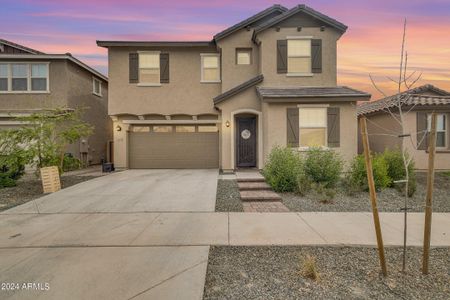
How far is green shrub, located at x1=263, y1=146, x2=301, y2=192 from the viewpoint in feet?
28.3

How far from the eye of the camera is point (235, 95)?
12.5m

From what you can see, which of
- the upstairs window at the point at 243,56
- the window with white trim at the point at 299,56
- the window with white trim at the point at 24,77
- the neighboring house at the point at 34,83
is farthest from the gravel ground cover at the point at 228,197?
the window with white trim at the point at 24,77

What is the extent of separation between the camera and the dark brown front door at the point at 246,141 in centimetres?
1321

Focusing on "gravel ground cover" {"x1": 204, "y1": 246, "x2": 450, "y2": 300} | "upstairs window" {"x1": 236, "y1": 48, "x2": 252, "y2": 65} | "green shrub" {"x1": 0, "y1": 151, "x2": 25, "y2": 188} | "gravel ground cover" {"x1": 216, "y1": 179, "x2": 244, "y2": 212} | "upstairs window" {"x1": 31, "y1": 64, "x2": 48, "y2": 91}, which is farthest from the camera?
"upstairs window" {"x1": 31, "y1": 64, "x2": 48, "y2": 91}

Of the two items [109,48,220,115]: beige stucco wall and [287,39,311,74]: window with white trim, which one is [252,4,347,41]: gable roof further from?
[109,48,220,115]: beige stucco wall

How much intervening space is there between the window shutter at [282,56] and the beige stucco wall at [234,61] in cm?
143

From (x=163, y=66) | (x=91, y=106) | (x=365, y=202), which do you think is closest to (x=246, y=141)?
(x=163, y=66)

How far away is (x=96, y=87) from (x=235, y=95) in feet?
37.3

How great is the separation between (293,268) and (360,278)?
857mm

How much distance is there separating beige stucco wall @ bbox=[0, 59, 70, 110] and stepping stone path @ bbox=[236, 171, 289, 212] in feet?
38.4

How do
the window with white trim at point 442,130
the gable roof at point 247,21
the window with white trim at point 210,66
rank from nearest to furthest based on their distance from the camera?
the window with white trim at point 442,130, the gable roof at point 247,21, the window with white trim at point 210,66

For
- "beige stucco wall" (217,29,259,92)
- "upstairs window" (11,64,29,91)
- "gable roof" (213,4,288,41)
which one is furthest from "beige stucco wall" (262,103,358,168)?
→ "upstairs window" (11,64,29,91)

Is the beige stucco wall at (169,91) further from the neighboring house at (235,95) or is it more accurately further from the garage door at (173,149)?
the garage door at (173,149)

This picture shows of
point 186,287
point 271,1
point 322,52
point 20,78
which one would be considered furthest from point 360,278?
point 20,78
